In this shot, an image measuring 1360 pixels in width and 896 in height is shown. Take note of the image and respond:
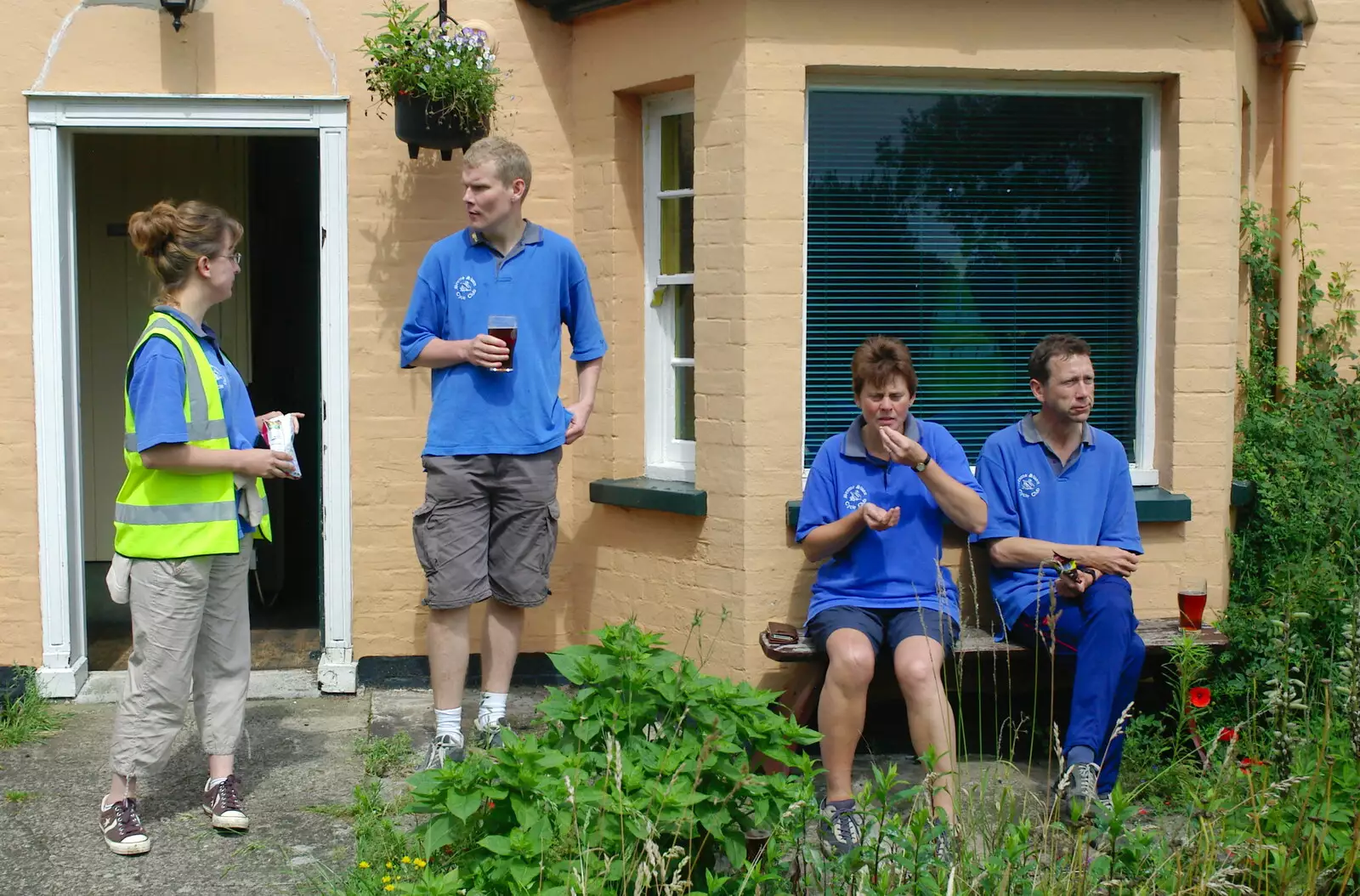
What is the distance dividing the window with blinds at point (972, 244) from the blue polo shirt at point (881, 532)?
741 millimetres

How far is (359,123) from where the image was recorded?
577cm

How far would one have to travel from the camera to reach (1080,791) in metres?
4.24

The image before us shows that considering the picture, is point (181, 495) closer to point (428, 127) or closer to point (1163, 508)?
point (428, 127)

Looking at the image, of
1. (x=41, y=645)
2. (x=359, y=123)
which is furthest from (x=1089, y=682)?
(x=41, y=645)

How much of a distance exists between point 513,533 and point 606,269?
4.64ft

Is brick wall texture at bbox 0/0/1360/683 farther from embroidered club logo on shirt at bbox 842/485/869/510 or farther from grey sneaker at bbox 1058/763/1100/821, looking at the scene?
grey sneaker at bbox 1058/763/1100/821

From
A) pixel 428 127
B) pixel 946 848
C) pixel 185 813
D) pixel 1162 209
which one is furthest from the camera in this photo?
pixel 1162 209

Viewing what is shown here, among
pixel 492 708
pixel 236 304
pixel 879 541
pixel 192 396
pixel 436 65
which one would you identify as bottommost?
pixel 492 708

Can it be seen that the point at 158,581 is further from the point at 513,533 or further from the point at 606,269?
the point at 606,269

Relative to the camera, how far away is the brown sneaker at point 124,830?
4.11m

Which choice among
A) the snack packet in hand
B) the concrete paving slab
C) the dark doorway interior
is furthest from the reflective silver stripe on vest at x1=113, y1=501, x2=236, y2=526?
the dark doorway interior

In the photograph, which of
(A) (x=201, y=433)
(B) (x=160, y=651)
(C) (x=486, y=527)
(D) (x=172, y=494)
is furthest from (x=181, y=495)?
(C) (x=486, y=527)

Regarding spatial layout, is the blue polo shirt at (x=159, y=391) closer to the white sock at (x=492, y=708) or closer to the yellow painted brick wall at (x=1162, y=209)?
the white sock at (x=492, y=708)

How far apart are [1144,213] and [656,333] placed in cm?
200
